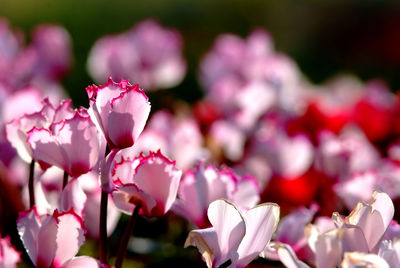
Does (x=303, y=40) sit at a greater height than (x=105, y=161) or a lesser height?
lesser

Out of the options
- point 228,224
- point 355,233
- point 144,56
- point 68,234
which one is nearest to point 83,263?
point 68,234

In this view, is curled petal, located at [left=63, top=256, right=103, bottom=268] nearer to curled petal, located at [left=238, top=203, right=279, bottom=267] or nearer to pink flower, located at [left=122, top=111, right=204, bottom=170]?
curled petal, located at [left=238, top=203, right=279, bottom=267]

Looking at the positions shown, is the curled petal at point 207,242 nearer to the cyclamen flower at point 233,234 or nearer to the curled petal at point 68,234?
the cyclamen flower at point 233,234

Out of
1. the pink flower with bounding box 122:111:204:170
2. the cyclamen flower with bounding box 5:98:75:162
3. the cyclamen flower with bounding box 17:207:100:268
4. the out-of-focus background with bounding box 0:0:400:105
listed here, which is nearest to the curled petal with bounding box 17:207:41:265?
the cyclamen flower with bounding box 17:207:100:268

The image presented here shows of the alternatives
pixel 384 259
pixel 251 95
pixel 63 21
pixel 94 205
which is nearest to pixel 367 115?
pixel 251 95

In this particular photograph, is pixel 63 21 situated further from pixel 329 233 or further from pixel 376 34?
pixel 329 233

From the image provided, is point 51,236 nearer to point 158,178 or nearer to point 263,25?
point 158,178
